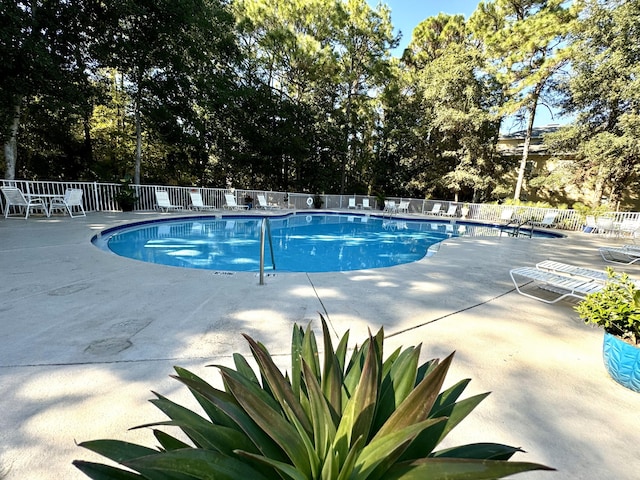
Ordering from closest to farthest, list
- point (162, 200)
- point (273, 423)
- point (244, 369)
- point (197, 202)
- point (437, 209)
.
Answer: point (273, 423), point (244, 369), point (162, 200), point (197, 202), point (437, 209)

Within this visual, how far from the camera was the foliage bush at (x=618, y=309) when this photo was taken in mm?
1722

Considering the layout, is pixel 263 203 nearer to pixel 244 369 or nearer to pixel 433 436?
pixel 244 369

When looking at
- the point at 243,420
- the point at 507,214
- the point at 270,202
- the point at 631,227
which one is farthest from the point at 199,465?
the point at 270,202

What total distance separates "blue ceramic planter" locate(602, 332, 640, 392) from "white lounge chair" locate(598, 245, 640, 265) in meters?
4.49

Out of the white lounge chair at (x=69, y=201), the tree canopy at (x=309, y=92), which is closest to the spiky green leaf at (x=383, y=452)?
the white lounge chair at (x=69, y=201)

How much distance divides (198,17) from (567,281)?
48.5ft

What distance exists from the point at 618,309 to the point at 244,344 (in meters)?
2.37

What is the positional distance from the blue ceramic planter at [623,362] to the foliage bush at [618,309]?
0.06 m

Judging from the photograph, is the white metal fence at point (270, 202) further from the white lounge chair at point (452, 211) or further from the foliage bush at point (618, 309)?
the foliage bush at point (618, 309)

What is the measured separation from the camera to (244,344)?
207cm

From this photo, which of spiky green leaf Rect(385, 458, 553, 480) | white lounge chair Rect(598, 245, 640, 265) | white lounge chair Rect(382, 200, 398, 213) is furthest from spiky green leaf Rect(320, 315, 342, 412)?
white lounge chair Rect(382, 200, 398, 213)

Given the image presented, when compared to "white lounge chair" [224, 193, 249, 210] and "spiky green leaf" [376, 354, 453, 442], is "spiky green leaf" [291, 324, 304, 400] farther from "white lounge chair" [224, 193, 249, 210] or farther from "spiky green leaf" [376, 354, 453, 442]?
"white lounge chair" [224, 193, 249, 210]

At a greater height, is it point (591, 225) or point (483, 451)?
point (591, 225)

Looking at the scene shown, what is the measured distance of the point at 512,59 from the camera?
13367mm
